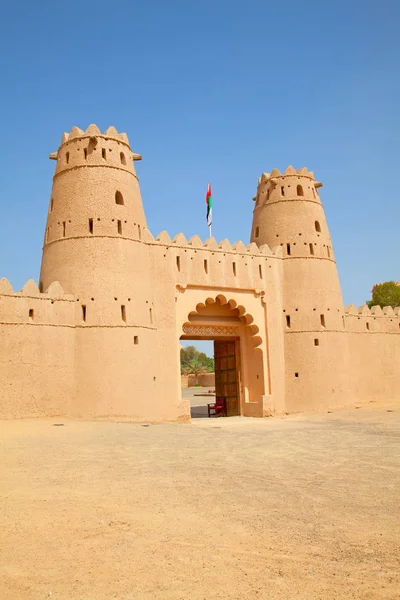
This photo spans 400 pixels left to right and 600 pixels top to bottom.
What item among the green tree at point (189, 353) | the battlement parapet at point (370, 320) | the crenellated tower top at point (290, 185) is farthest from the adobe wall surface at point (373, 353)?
the green tree at point (189, 353)

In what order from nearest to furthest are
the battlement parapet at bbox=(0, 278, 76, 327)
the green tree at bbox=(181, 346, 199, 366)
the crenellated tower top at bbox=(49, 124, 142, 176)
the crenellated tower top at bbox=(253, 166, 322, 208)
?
the battlement parapet at bbox=(0, 278, 76, 327)
the crenellated tower top at bbox=(49, 124, 142, 176)
the crenellated tower top at bbox=(253, 166, 322, 208)
the green tree at bbox=(181, 346, 199, 366)

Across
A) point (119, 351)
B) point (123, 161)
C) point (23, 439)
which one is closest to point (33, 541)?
point (23, 439)

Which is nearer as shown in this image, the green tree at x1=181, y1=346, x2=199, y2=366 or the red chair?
the red chair

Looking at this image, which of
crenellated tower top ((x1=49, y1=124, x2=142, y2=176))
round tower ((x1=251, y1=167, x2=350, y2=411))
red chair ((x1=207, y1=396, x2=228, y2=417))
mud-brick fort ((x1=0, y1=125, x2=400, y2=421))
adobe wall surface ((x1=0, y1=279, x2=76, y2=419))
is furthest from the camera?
red chair ((x1=207, y1=396, x2=228, y2=417))

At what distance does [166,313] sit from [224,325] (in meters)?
3.69

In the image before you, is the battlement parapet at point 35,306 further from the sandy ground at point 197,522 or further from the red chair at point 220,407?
the red chair at point 220,407

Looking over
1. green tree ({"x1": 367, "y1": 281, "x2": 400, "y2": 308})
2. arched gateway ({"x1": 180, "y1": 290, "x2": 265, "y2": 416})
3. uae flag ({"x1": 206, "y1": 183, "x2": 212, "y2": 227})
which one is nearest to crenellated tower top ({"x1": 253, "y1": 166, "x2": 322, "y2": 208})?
uae flag ({"x1": 206, "y1": 183, "x2": 212, "y2": 227})

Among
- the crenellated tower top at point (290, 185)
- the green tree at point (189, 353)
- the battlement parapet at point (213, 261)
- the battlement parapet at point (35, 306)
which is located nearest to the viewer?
the battlement parapet at point (35, 306)

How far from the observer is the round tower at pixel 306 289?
76.8 ft

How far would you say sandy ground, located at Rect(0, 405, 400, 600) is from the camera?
432 cm

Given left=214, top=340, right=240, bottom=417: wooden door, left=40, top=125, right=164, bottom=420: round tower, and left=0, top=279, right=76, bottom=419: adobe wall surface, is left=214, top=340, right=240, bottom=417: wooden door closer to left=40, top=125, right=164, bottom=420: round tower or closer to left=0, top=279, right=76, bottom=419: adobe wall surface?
left=40, top=125, right=164, bottom=420: round tower

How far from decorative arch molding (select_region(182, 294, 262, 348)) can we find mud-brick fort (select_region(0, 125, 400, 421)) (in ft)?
0.18

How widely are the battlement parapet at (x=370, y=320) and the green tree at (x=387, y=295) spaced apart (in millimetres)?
22048

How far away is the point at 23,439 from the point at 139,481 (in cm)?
523
